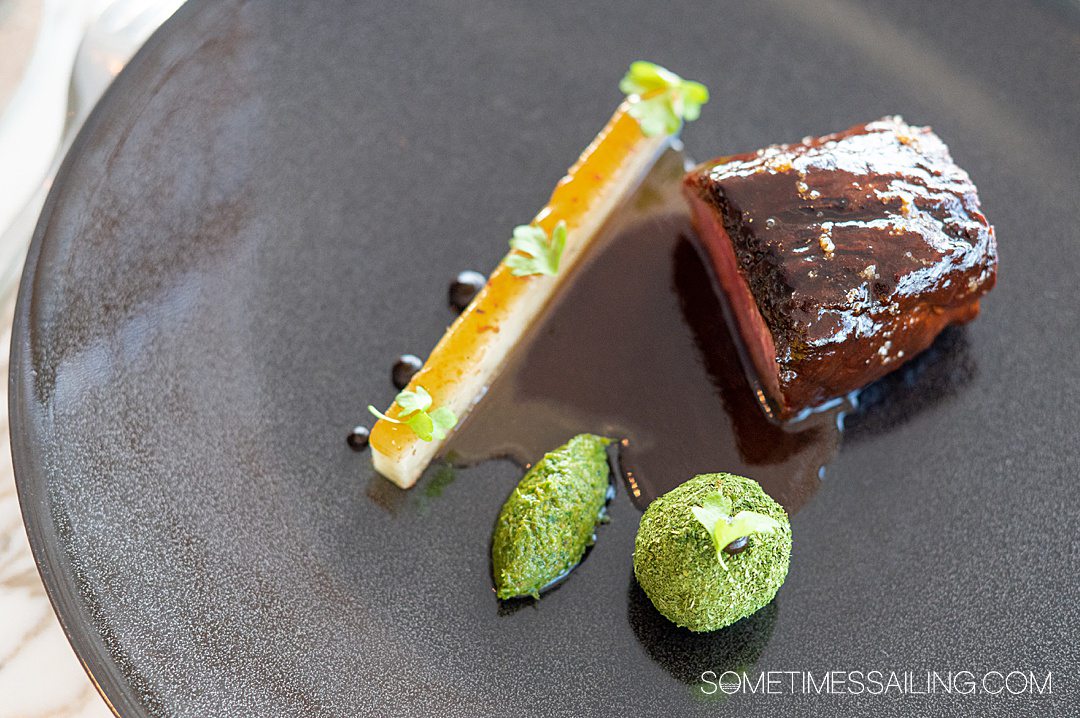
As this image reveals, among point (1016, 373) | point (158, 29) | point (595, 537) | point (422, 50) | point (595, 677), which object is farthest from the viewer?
point (422, 50)

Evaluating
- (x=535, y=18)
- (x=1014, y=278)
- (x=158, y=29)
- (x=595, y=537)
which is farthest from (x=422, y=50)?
(x=1014, y=278)

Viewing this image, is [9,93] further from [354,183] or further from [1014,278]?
[1014,278]

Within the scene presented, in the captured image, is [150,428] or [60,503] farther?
[150,428]

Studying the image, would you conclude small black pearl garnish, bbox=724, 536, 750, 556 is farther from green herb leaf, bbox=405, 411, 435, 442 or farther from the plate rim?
the plate rim

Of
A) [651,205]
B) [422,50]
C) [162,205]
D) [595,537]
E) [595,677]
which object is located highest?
[422,50]

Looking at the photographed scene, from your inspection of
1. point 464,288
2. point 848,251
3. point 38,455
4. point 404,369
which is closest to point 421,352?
point 404,369
